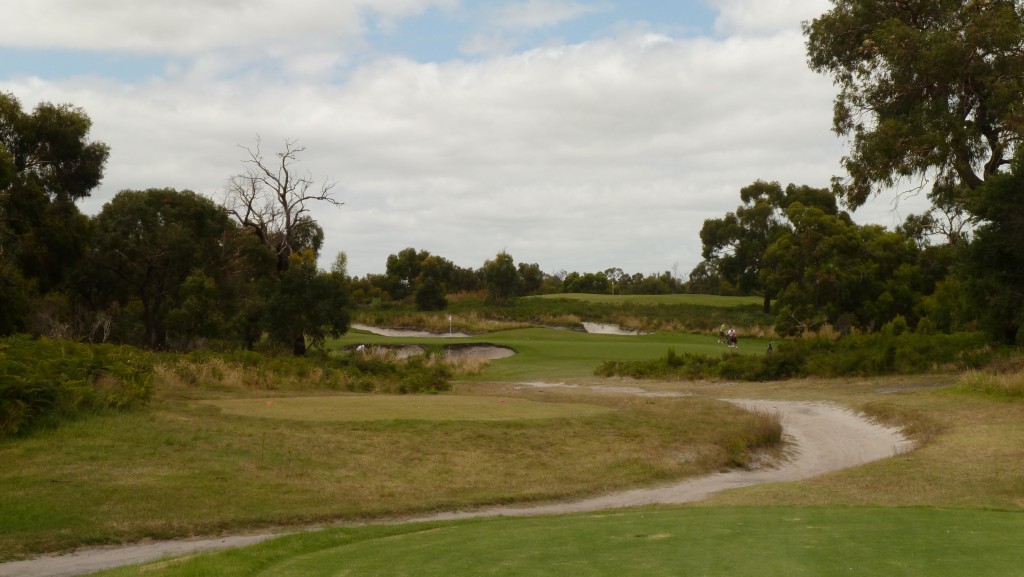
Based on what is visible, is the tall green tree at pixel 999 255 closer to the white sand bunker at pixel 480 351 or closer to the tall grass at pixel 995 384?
the tall grass at pixel 995 384

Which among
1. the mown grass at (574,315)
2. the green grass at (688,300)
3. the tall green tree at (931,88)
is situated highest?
the tall green tree at (931,88)

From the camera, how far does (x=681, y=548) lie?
8.23m

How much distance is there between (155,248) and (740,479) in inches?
1313

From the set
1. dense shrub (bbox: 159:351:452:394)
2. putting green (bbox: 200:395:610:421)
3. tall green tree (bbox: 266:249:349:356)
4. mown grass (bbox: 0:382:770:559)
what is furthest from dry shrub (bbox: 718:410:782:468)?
tall green tree (bbox: 266:249:349:356)

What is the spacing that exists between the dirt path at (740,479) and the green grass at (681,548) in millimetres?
2183

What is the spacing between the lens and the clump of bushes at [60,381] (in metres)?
18.5

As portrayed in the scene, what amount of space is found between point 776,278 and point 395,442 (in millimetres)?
44213

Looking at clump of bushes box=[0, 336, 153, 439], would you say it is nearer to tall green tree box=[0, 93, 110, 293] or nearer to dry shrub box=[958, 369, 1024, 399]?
tall green tree box=[0, 93, 110, 293]

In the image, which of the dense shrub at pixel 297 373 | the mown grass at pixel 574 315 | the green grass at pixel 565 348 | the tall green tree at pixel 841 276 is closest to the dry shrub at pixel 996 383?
the dense shrub at pixel 297 373

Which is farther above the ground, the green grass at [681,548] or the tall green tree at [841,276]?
the tall green tree at [841,276]

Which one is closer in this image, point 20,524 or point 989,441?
point 20,524

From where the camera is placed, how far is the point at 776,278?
197 feet

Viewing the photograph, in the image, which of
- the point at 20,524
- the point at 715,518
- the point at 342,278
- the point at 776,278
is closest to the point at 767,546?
the point at 715,518

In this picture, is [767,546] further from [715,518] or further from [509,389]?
[509,389]
